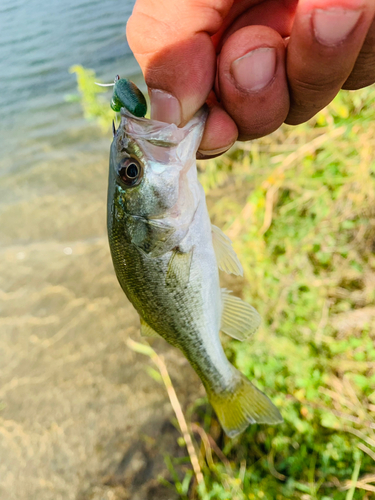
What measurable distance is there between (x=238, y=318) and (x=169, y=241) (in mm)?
592

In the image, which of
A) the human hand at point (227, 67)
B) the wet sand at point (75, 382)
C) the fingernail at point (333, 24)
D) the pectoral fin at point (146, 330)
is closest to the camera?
the fingernail at point (333, 24)

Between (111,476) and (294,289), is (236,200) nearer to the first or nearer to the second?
(294,289)

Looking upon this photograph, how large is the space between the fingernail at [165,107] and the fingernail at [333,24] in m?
0.57

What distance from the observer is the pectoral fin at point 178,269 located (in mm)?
1689

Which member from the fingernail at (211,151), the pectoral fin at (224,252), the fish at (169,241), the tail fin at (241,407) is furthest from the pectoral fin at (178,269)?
the tail fin at (241,407)

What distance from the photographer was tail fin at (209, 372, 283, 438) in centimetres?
195

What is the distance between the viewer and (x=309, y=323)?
3201 mm

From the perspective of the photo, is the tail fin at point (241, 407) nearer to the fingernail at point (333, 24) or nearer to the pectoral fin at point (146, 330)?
the pectoral fin at point (146, 330)

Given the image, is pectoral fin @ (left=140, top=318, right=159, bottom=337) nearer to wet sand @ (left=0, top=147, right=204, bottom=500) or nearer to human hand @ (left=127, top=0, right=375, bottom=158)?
human hand @ (left=127, top=0, right=375, bottom=158)

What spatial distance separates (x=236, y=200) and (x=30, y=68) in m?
8.58

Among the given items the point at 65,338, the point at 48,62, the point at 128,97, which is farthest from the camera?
the point at 48,62

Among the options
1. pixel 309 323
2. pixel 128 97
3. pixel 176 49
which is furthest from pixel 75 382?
pixel 176 49

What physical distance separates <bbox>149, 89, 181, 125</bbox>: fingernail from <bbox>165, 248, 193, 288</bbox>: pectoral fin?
1.89 ft

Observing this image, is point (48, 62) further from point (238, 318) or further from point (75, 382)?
point (238, 318)
